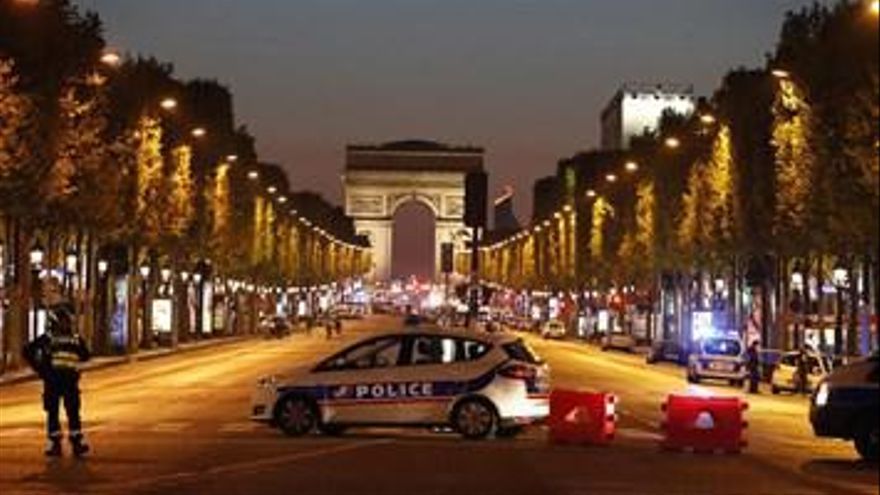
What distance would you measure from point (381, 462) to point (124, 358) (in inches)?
2159

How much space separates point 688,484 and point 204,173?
8725 centimetres

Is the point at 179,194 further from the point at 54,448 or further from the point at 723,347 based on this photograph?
the point at 54,448

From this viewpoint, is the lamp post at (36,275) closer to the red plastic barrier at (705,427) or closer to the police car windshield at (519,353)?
the police car windshield at (519,353)

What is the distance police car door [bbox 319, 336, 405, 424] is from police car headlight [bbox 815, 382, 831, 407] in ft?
22.2

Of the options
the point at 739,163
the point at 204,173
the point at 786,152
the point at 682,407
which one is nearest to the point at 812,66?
the point at 786,152

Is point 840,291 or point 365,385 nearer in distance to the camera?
point 365,385

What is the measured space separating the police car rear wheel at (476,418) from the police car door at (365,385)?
104 cm

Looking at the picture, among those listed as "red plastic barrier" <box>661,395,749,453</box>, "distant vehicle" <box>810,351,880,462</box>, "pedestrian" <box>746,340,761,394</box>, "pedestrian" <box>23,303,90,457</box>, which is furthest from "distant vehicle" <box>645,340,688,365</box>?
"pedestrian" <box>23,303,90,457</box>

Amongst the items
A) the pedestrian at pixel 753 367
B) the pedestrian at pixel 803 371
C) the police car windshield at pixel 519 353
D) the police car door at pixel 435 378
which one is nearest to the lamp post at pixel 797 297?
the pedestrian at pixel 753 367

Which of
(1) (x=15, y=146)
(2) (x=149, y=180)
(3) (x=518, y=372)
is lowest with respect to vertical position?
(3) (x=518, y=372)

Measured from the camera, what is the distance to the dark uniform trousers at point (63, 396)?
27.6 meters

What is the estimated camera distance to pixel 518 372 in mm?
32281

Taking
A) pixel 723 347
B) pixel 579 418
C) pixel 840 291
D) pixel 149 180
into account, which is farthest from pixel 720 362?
pixel 579 418

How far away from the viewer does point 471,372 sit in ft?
105
